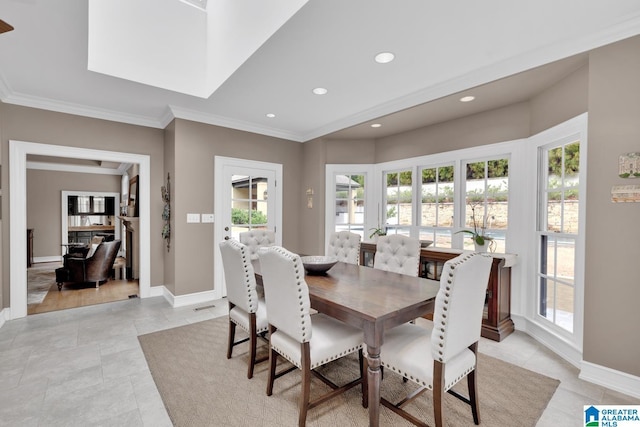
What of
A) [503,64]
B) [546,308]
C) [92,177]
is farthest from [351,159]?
[92,177]

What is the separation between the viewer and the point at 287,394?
2.08 metres

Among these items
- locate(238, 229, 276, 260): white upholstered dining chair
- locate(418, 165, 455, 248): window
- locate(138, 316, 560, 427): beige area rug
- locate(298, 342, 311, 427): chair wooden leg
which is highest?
locate(418, 165, 455, 248): window

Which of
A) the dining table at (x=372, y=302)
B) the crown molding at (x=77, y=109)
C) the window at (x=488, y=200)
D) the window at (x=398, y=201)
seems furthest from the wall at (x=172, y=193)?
the window at (x=488, y=200)

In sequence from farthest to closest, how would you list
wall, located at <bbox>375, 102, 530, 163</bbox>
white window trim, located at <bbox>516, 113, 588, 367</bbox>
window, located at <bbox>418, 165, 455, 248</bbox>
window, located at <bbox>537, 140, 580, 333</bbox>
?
window, located at <bbox>418, 165, 455, 248</bbox> < wall, located at <bbox>375, 102, 530, 163</bbox> < window, located at <bbox>537, 140, 580, 333</bbox> < white window trim, located at <bbox>516, 113, 588, 367</bbox>

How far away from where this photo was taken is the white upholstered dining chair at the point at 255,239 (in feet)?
11.4

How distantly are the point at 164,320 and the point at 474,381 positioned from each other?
3.19 metres

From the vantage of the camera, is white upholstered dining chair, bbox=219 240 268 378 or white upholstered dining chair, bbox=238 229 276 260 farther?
white upholstered dining chair, bbox=238 229 276 260

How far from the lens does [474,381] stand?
1.80 meters

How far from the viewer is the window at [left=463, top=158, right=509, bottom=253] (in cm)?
342

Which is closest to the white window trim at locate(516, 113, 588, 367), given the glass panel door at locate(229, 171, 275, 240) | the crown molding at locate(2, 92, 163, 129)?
the glass panel door at locate(229, 171, 275, 240)

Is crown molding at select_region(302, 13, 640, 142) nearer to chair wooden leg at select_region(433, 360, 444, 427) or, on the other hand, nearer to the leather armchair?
chair wooden leg at select_region(433, 360, 444, 427)

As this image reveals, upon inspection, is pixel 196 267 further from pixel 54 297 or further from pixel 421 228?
pixel 421 228

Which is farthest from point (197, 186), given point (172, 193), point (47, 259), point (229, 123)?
point (47, 259)

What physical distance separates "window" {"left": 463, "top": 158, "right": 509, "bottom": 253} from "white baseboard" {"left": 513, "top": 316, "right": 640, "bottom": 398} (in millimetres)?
1038
